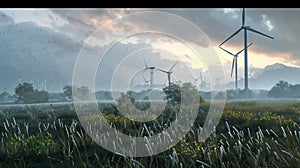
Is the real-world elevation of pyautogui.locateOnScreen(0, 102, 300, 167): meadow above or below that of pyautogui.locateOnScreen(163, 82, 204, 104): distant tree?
below

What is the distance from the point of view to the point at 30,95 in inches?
207

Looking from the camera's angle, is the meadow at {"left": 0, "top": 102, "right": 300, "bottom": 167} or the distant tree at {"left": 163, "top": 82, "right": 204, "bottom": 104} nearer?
the meadow at {"left": 0, "top": 102, "right": 300, "bottom": 167}

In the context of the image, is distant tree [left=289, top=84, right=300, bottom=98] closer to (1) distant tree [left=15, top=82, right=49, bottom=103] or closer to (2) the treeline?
(2) the treeline

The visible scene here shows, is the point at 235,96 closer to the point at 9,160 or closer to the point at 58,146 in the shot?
the point at 58,146

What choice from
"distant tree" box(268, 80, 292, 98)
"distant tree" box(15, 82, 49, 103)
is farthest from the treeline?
"distant tree" box(15, 82, 49, 103)

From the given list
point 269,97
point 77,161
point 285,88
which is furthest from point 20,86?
point 285,88

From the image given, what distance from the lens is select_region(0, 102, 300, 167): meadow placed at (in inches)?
123

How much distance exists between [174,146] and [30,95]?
327cm

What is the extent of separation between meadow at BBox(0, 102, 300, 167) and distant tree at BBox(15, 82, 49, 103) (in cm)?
17

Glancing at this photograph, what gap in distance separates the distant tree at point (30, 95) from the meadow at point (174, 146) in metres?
0.17

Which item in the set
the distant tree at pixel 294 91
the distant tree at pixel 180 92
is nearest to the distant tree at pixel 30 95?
the distant tree at pixel 180 92

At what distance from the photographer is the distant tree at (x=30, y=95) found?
198 inches

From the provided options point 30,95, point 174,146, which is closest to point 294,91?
point 174,146

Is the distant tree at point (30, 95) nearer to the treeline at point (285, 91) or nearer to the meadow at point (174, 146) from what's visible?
the meadow at point (174, 146)
